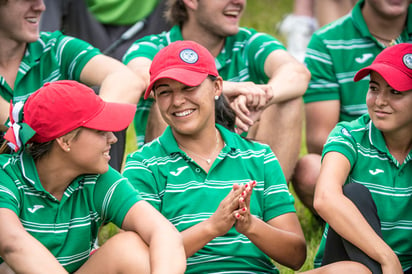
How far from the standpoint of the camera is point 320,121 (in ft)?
14.7

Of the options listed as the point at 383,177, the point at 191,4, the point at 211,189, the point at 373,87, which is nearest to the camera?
the point at 211,189

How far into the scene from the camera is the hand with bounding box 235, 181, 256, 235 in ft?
9.96

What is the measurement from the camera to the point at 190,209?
3287mm

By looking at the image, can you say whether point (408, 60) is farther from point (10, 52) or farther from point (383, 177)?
point (10, 52)

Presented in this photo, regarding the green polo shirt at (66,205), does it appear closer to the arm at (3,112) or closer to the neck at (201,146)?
the neck at (201,146)

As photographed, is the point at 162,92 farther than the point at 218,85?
No

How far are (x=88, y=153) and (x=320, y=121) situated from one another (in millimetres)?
1792

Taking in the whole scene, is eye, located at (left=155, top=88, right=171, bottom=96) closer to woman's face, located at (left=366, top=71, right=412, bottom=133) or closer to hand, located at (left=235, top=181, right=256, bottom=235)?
hand, located at (left=235, top=181, right=256, bottom=235)

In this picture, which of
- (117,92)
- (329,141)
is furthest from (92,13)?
(329,141)

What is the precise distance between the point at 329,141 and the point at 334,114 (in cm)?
98

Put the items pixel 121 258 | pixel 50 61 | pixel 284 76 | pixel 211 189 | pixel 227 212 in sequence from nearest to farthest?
1. pixel 121 258
2. pixel 227 212
3. pixel 211 189
4. pixel 50 61
5. pixel 284 76

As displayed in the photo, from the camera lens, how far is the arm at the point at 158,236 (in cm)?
291

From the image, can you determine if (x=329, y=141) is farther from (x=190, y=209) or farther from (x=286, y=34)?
(x=286, y=34)

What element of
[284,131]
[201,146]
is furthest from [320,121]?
[201,146]
